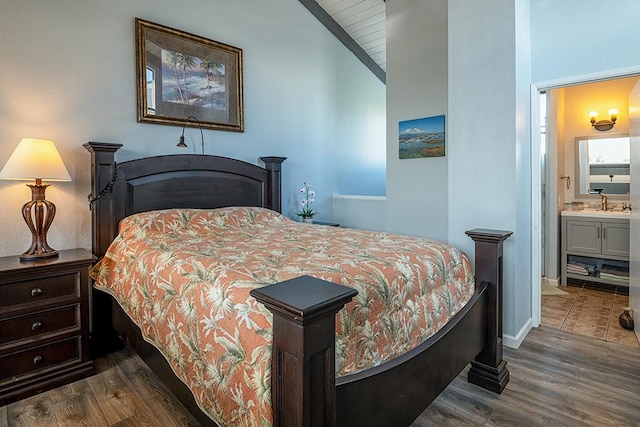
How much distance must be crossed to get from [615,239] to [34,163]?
526cm

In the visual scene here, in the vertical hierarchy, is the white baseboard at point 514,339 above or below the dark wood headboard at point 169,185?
below

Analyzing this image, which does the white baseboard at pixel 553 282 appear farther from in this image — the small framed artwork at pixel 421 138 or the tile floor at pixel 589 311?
the small framed artwork at pixel 421 138

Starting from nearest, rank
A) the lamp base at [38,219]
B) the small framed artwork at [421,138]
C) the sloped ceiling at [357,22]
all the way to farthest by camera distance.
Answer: the lamp base at [38,219], the small framed artwork at [421,138], the sloped ceiling at [357,22]

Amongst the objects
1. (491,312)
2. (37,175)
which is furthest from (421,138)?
(37,175)

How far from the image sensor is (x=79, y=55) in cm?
271

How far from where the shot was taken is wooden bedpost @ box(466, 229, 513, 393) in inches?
81.2

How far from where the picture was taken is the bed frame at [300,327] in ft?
3.19

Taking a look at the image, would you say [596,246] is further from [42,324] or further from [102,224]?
[42,324]

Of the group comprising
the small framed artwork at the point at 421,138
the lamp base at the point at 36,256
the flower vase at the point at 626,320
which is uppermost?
the small framed artwork at the point at 421,138

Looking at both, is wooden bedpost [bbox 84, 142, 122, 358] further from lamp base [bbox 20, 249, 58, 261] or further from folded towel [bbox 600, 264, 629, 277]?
folded towel [bbox 600, 264, 629, 277]

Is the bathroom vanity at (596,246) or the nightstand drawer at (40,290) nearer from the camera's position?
the nightstand drawer at (40,290)

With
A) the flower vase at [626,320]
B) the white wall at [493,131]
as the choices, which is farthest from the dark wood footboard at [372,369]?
the flower vase at [626,320]

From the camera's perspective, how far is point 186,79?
3.29 meters

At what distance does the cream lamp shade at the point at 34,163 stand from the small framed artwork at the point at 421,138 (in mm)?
3276
